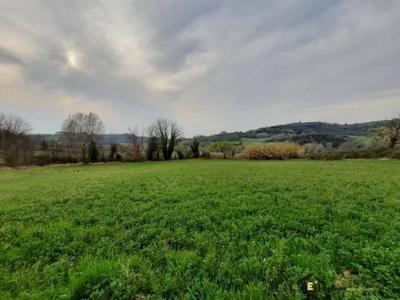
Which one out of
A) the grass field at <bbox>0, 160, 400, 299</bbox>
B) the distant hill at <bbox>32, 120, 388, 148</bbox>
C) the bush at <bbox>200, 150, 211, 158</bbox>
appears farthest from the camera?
the distant hill at <bbox>32, 120, 388, 148</bbox>

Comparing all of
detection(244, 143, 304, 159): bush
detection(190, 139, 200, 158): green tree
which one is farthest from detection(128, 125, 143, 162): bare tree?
detection(244, 143, 304, 159): bush

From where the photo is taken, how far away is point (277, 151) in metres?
37.3

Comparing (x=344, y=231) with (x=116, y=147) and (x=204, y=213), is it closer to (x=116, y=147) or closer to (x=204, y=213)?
(x=204, y=213)

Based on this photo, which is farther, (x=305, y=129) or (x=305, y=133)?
(x=305, y=129)

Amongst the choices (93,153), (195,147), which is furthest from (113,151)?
(195,147)

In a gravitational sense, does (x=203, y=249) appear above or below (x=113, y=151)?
below

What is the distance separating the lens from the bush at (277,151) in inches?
1457

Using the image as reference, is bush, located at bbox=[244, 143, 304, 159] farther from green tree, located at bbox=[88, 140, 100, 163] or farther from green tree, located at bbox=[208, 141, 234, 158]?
green tree, located at bbox=[88, 140, 100, 163]

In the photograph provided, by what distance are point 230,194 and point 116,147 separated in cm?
3481

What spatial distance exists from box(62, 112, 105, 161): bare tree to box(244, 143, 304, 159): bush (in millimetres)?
35599

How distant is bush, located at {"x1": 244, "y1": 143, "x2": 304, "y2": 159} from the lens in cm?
3700

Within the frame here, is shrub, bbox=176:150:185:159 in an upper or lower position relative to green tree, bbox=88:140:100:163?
lower

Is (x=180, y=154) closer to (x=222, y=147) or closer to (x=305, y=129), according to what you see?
(x=222, y=147)

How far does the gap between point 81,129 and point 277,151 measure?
147 feet
